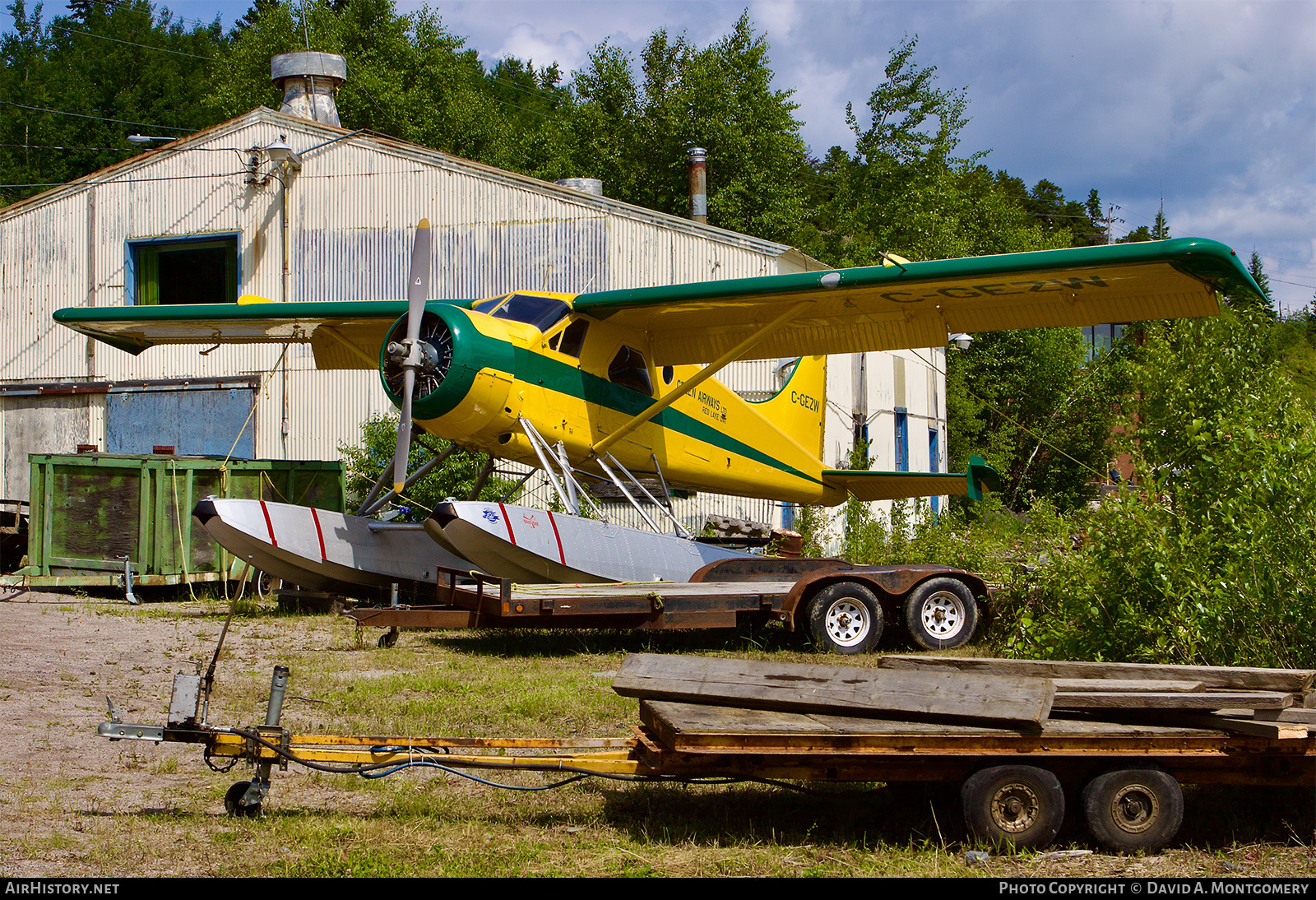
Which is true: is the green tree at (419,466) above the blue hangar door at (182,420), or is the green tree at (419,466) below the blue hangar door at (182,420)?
below

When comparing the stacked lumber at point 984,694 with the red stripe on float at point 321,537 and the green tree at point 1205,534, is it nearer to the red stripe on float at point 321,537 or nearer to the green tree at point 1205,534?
the green tree at point 1205,534

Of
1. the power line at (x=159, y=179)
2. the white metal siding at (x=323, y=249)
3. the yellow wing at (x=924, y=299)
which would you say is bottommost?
the yellow wing at (x=924, y=299)

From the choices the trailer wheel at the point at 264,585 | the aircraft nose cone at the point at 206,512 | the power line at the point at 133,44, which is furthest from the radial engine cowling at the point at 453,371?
the power line at the point at 133,44

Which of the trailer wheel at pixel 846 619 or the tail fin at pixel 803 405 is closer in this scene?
the trailer wheel at pixel 846 619

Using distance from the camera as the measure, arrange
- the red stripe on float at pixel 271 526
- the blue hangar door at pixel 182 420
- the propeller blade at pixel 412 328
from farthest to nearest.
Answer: the blue hangar door at pixel 182 420, the red stripe on float at pixel 271 526, the propeller blade at pixel 412 328

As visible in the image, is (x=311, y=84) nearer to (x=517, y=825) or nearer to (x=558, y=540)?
(x=558, y=540)

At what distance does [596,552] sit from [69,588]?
8.22m

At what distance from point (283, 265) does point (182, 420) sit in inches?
137

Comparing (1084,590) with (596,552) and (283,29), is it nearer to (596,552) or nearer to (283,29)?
(596,552)

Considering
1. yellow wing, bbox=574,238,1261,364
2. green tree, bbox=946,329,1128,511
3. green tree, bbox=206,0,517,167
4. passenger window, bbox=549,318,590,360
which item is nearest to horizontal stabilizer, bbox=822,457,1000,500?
yellow wing, bbox=574,238,1261,364

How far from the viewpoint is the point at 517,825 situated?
199 inches

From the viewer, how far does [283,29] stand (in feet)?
140

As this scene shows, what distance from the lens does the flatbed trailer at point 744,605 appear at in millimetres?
9609

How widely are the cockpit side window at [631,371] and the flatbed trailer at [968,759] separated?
8.28 meters
